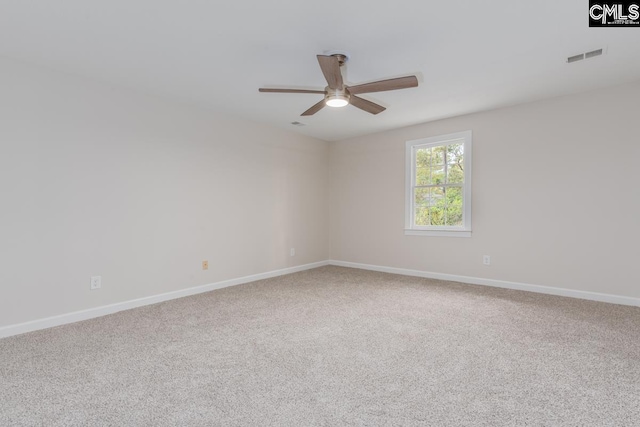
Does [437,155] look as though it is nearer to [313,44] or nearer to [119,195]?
[313,44]

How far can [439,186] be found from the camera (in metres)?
4.78

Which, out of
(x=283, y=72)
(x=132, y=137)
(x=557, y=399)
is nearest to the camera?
(x=557, y=399)

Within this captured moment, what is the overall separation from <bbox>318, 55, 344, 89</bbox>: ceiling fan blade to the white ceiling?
10.6 inches

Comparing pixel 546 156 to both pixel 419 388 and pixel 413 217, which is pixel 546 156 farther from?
pixel 419 388

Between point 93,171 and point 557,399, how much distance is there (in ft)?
13.2

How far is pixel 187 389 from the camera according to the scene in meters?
1.81

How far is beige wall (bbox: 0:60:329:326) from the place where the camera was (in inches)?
109

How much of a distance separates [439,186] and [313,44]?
3.02 meters

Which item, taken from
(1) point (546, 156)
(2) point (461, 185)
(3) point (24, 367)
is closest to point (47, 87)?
(3) point (24, 367)

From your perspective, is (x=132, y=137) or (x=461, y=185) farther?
(x=461, y=185)

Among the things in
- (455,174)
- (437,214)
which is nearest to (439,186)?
(455,174)

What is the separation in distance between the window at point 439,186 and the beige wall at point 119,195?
6.81 ft

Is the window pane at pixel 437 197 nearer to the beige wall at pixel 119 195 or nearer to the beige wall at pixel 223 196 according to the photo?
the beige wall at pixel 223 196

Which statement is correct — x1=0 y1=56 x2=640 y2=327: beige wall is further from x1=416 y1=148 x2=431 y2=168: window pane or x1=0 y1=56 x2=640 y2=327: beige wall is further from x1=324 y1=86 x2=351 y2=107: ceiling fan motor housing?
x1=324 y1=86 x2=351 y2=107: ceiling fan motor housing
